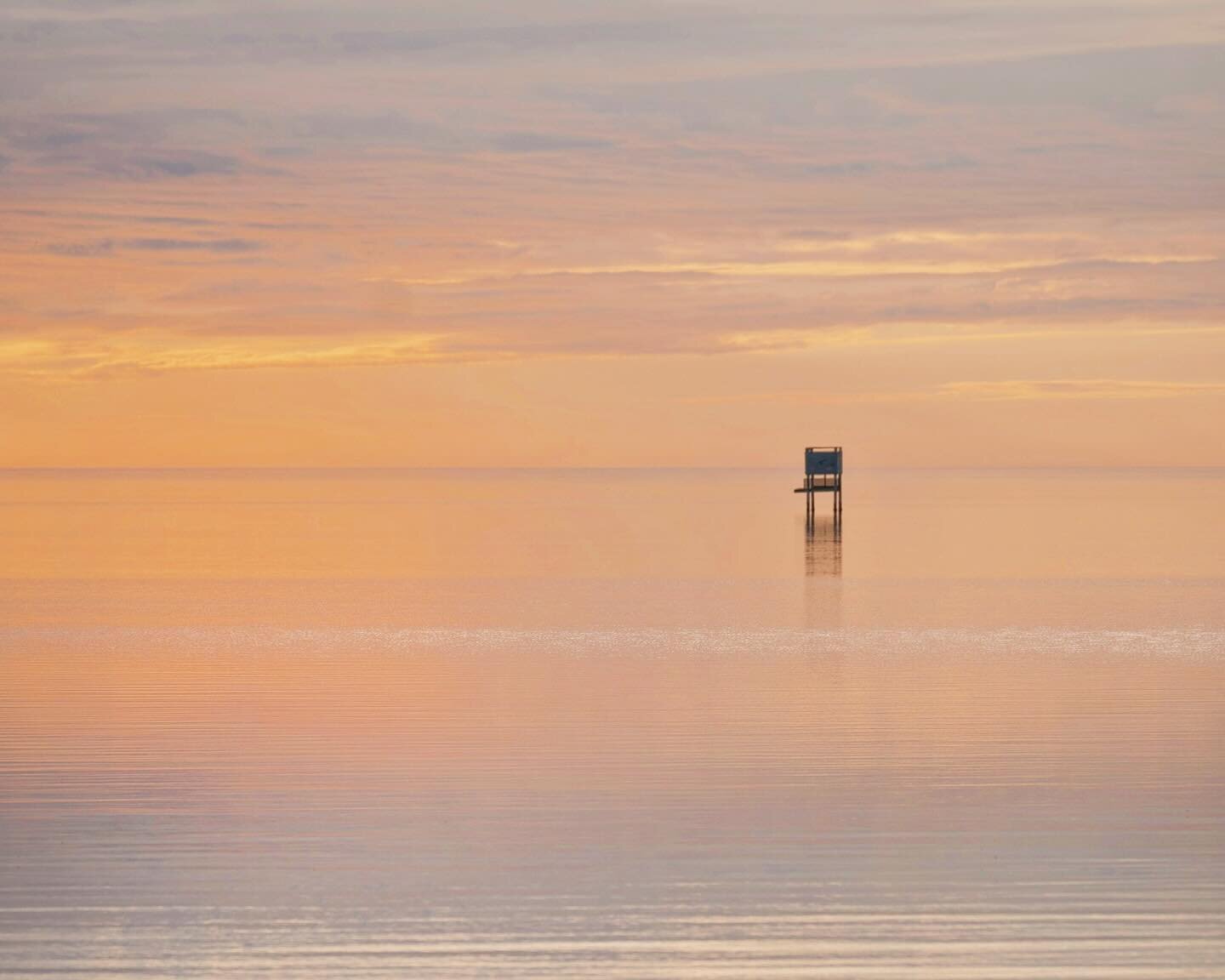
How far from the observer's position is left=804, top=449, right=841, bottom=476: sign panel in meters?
83.7

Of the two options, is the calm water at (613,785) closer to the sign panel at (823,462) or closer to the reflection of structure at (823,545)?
the reflection of structure at (823,545)

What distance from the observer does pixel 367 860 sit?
1319cm

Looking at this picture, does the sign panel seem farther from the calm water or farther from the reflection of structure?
the calm water

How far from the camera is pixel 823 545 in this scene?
6250 centimetres

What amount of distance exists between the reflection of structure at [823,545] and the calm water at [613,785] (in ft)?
32.4

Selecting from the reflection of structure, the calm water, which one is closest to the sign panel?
the reflection of structure

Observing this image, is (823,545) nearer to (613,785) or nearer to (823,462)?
(823,462)

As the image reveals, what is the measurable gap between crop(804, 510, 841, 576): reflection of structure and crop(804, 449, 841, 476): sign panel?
7.95 feet

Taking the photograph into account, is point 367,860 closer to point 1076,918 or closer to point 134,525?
point 1076,918

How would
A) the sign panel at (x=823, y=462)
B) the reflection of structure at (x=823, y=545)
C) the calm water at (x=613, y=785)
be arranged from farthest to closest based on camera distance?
the sign panel at (x=823, y=462) < the reflection of structure at (x=823, y=545) < the calm water at (x=613, y=785)

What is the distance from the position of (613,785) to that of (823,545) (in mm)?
46859

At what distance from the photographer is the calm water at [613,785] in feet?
36.6

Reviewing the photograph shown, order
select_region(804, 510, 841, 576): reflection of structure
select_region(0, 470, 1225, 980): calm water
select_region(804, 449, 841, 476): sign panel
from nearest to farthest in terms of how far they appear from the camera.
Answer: select_region(0, 470, 1225, 980): calm water, select_region(804, 510, 841, 576): reflection of structure, select_region(804, 449, 841, 476): sign panel

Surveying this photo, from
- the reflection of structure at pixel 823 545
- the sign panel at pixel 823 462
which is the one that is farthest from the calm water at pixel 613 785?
the sign panel at pixel 823 462
